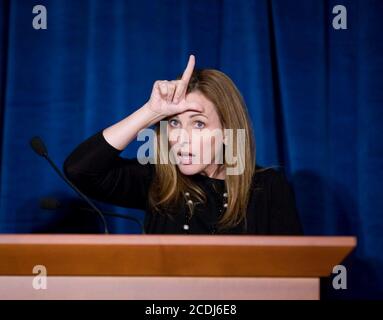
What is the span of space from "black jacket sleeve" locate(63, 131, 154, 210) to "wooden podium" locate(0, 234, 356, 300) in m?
0.48

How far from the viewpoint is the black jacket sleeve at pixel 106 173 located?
136 centimetres

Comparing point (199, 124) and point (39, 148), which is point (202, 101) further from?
point (39, 148)

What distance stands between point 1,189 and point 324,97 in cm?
125

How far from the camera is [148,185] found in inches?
60.7

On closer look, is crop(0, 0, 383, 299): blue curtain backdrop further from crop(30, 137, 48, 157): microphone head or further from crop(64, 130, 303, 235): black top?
crop(30, 137, 48, 157): microphone head

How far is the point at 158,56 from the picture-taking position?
1970mm

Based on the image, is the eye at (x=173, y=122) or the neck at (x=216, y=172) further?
the neck at (x=216, y=172)

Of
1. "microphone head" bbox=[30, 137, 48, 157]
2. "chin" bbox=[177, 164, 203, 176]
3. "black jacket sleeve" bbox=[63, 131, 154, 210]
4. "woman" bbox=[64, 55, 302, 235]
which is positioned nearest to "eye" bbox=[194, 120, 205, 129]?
"woman" bbox=[64, 55, 302, 235]

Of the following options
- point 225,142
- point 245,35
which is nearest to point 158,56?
point 245,35

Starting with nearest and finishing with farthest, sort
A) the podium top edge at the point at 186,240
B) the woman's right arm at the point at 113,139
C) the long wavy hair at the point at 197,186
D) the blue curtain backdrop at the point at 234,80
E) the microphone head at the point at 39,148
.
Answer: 1. the podium top edge at the point at 186,240
2. the microphone head at the point at 39,148
3. the woman's right arm at the point at 113,139
4. the long wavy hair at the point at 197,186
5. the blue curtain backdrop at the point at 234,80

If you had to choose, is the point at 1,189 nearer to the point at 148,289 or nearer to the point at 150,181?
the point at 150,181

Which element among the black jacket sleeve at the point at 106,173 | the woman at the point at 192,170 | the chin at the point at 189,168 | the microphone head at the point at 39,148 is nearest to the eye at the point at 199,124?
the woman at the point at 192,170

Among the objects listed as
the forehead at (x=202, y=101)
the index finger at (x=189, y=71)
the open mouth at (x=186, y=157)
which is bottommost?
the open mouth at (x=186, y=157)

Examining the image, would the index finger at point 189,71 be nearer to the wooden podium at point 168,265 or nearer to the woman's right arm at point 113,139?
the woman's right arm at point 113,139
